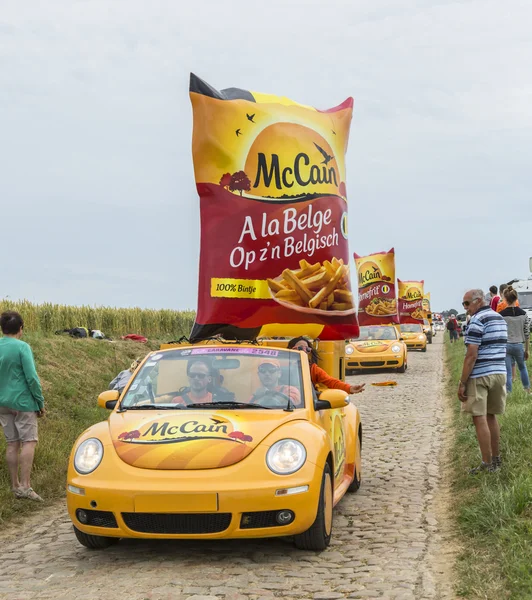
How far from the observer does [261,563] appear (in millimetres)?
5645

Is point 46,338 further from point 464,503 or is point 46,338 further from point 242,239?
point 464,503

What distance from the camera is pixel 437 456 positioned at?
33.7 ft

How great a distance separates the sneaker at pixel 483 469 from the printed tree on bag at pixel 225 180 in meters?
3.96

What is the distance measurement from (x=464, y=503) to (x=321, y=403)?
175 cm

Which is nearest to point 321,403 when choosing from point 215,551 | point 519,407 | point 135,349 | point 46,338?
point 215,551

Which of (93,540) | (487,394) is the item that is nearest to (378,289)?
(487,394)

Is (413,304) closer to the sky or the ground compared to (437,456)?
closer to the sky

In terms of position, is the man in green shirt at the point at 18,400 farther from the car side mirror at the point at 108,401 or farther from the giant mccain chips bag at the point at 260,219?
the giant mccain chips bag at the point at 260,219

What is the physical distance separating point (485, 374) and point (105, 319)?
22.2m

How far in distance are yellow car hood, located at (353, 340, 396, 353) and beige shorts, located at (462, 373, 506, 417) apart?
15.2m

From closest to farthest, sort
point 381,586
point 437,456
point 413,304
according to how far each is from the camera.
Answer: point 381,586 < point 437,456 < point 413,304

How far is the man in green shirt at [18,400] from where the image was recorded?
26.0 ft

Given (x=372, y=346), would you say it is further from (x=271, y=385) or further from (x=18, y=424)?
(x=271, y=385)

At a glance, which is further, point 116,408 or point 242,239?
point 242,239
